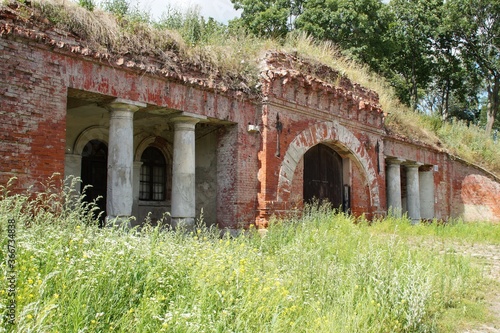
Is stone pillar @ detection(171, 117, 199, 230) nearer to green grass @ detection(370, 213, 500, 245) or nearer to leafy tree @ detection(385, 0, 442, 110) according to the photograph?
green grass @ detection(370, 213, 500, 245)

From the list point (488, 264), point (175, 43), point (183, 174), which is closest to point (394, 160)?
point (488, 264)

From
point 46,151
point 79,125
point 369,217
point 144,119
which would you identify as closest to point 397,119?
point 369,217

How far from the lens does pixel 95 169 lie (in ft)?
41.0

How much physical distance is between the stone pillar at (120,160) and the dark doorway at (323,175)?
18.2 ft

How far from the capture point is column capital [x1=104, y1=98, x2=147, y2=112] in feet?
28.7

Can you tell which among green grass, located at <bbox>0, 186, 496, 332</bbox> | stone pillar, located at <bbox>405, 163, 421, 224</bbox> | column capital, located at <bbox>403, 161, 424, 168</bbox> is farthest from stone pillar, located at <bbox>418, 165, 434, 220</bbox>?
green grass, located at <bbox>0, 186, 496, 332</bbox>

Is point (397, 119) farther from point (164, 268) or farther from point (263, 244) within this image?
point (164, 268)

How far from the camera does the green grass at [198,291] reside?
363 cm

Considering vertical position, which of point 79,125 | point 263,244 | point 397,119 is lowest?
point 263,244

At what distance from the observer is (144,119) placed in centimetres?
1147

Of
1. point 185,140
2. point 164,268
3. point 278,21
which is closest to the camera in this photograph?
point 164,268

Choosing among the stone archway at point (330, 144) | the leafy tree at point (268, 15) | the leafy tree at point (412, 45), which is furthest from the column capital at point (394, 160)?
the leafy tree at point (412, 45)

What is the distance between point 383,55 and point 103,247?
29.4 metres

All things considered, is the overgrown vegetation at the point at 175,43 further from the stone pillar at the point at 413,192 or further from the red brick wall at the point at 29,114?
the stone pillar at the point at 413,192
